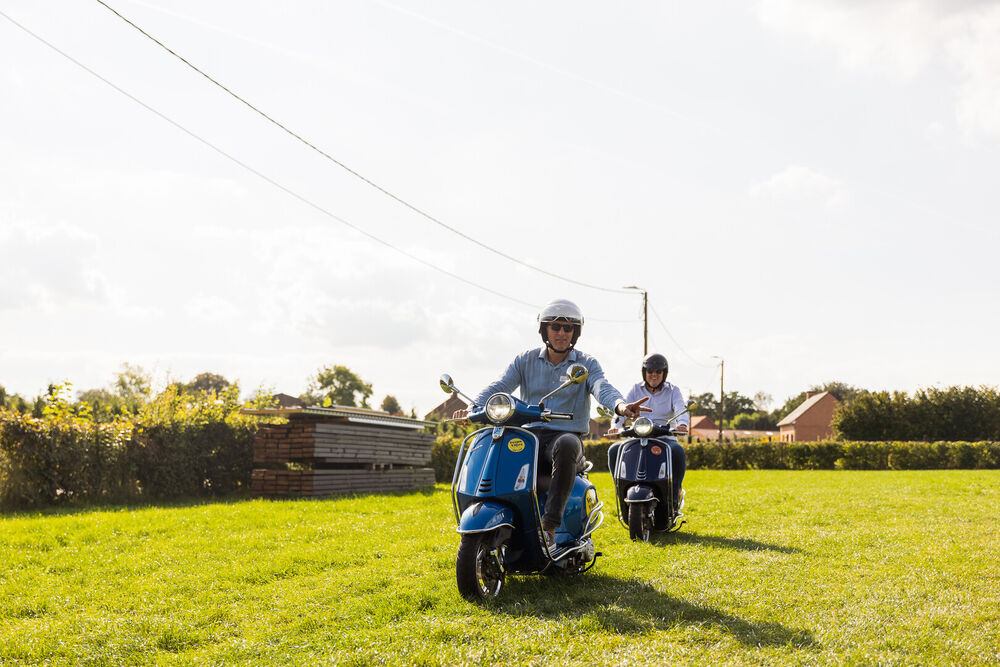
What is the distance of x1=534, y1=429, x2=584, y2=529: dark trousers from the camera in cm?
529

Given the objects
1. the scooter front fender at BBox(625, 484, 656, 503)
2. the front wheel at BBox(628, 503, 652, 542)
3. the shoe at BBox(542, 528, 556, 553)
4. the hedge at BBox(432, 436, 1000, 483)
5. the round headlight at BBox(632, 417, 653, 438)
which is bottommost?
the hedge at BBox(432, 436, 1000, 483)

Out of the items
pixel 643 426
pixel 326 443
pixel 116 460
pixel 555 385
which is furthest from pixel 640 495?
pixel 116 460

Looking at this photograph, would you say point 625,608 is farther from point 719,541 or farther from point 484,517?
point 719,541

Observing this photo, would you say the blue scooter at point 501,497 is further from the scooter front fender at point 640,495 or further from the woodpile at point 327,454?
the woodpile at point 327,454

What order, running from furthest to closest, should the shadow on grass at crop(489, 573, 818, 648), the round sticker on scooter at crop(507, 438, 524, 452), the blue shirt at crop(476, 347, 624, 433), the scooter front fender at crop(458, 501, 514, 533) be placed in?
the blue shirt at crop(476, 347, 624, 433), the round sticker on scooter at crop(507, 438, 524, 452), the scooter front fender at crop(458, 501, 514, 533), the shadow on grass at crop(489, 573, 818, 648)

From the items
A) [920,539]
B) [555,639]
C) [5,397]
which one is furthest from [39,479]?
[5,397]

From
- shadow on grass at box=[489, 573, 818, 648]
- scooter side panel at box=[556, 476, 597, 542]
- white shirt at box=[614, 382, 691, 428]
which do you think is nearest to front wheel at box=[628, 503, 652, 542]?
white shirt at box=[614, 382, 691, 428]

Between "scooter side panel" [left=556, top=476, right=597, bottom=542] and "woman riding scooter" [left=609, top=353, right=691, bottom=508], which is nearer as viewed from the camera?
"scooter side panel" [left=556, top=476, right=597, bottom=542]

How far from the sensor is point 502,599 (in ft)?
16.2

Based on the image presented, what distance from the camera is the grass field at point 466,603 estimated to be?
157 inches

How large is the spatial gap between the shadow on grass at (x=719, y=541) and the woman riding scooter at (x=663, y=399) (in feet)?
1.04

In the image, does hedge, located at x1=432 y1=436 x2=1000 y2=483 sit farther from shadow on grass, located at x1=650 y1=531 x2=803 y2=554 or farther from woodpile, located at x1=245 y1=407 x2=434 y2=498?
shadow on grass, located at x1=650 y1=531 x2=803 y2=554

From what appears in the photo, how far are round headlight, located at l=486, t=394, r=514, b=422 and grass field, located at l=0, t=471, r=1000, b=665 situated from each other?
109cm

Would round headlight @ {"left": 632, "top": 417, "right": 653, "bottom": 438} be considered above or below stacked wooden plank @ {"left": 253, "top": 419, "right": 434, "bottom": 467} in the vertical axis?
above
